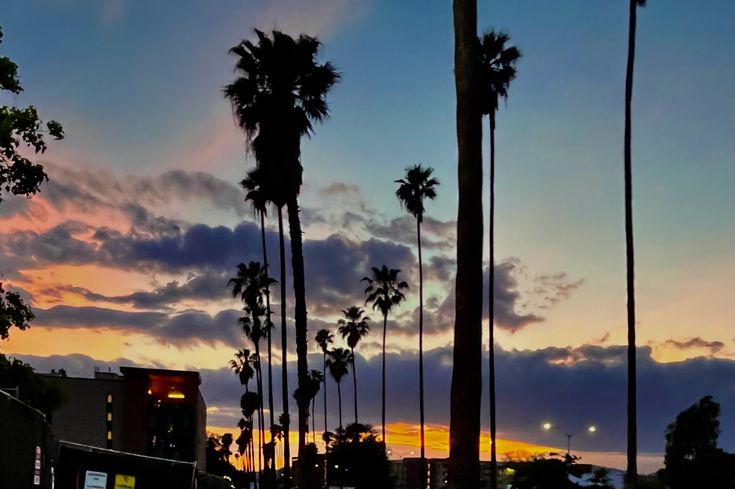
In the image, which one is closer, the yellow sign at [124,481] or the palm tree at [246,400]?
the yellow sign at [124,481]

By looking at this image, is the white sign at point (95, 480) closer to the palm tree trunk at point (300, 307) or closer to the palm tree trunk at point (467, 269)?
the palm tree trunk at point (467, 269)

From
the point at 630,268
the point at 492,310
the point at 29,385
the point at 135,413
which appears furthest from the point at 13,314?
the point at 135,413

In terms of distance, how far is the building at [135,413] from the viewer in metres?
76.9

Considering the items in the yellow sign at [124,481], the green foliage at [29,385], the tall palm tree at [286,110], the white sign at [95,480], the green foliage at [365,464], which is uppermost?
the tall palm tree at [286,110]

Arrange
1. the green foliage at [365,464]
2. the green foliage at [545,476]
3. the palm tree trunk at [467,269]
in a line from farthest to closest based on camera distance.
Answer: the green foliage at [365,464] → the green foliage at [545,476] → the palm tree trunk at [467,269]

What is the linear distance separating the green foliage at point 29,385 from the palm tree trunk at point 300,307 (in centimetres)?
1082

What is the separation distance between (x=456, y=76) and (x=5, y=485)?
240 inches

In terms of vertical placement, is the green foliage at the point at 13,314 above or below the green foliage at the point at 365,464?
above

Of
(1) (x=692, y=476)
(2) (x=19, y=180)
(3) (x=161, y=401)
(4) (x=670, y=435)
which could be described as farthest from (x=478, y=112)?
(3) (x=161, y=401)

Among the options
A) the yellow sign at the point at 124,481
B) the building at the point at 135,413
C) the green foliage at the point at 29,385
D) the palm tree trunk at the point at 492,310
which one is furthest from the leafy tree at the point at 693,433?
the building at the point at 135,413

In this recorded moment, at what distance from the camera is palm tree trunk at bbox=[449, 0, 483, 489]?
8.72 meters

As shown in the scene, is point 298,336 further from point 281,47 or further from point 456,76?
point 456,76

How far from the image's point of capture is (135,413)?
8050 cm

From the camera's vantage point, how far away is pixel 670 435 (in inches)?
2073
